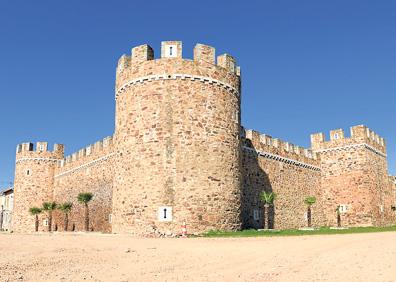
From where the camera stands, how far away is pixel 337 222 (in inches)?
1286

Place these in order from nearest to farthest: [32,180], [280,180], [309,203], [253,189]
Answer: [253,189] → [280,180] → [309,203] → [32,180]

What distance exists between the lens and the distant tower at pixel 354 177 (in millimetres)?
31642

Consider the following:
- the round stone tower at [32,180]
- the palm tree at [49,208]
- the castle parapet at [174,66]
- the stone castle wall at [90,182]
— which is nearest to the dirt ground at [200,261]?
the castle parapet at [174,66]

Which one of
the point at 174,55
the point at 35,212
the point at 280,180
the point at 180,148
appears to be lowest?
the point at 35,212

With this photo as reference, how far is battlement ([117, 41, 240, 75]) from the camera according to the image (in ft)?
66.1

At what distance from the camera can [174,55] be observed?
20.1 m

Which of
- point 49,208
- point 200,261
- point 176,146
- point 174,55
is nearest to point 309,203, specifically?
point 176,146

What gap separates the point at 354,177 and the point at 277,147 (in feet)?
23.9

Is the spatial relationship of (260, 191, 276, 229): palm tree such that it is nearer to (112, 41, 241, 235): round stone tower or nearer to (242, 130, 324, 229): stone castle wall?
(242, 130, 324, 229): stone castle wall

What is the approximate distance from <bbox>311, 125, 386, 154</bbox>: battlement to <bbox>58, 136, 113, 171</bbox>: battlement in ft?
55.6

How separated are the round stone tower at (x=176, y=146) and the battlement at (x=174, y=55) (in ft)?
0.16

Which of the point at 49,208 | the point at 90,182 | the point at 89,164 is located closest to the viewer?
the point at 90,182

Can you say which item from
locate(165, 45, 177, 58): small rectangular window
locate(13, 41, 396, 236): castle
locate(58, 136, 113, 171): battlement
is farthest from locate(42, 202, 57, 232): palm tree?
locate(165, 45, 177, 58): small rectangular window

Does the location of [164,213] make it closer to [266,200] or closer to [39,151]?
[266,200]
